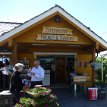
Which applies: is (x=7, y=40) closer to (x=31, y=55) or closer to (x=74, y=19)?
(x=74, y=19)

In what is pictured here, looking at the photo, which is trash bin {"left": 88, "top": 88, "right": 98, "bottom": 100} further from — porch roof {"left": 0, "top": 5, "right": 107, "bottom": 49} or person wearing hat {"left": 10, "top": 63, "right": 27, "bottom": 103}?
person wearing hat {"left": 10, "top": 63, "right": 27, "bottom": 103}

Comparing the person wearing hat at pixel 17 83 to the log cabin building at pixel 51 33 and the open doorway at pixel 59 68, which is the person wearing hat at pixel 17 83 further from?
the open doorway at pixel 59 68

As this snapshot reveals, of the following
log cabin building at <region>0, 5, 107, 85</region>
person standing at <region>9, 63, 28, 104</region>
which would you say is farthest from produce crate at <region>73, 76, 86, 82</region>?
person standing at <region>9, 63, 28, 104</region>

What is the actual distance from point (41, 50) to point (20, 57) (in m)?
1.25

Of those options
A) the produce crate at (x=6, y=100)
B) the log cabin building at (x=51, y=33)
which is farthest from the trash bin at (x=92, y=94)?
the produce crate at (x=6, y=100)

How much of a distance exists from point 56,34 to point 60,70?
7.35m

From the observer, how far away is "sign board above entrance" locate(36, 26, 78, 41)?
13367 mm

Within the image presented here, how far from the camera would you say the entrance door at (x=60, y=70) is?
20.3 metres

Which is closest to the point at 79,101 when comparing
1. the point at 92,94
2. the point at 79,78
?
the point at 92,94

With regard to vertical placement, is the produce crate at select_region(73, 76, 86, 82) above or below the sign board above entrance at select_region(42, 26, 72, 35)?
below

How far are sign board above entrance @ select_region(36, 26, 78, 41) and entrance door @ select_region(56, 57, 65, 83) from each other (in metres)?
6.59

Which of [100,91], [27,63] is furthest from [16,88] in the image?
[27,63]

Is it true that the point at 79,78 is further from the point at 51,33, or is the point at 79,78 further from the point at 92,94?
the point at 51,33

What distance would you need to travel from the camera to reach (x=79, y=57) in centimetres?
1777
